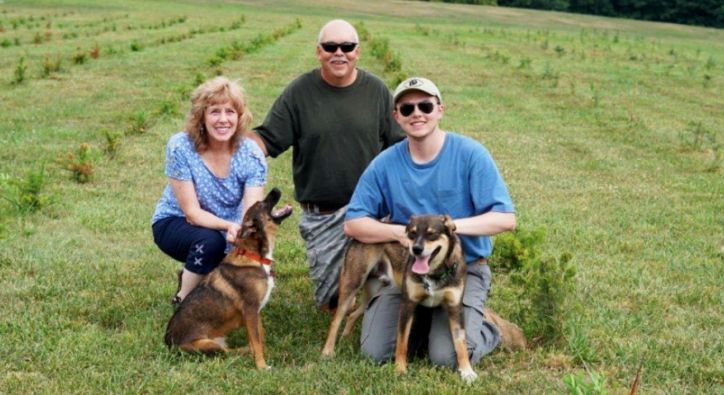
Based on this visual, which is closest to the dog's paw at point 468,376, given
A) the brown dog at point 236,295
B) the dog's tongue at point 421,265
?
the dog's tongue at point 421,265

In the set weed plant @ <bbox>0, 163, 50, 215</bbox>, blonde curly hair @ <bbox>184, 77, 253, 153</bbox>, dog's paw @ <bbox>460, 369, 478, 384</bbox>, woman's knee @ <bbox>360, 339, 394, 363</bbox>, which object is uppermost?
blonde curly hair @ <bbox>184, 77, 253, 153</bbox>

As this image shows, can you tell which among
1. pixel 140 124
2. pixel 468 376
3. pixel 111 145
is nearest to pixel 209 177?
pixel 468 376

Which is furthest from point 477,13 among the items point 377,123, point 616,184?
point 377,123

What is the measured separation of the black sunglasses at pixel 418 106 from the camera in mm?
5430

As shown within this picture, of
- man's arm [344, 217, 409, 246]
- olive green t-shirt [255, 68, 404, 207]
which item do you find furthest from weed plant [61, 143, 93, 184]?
man's arm [344, 217, 409, 246]

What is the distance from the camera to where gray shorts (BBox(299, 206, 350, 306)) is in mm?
6812

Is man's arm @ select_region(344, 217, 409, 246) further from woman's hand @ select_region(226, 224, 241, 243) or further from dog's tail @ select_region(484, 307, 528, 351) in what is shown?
dog's tail @ select_region(484, 307, 528, 351)

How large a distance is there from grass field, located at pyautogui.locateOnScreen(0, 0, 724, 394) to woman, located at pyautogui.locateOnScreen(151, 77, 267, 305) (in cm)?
61

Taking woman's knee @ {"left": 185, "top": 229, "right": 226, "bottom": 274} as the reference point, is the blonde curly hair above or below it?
above

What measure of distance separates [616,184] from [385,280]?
7.04 m

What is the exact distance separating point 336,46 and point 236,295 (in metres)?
2.00

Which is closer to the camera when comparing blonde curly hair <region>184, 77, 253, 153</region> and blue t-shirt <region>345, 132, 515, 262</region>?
blue t-shirt <region>345, 132, 515, 262</region>

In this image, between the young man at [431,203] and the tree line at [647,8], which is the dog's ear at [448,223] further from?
the tree line at [647,8]

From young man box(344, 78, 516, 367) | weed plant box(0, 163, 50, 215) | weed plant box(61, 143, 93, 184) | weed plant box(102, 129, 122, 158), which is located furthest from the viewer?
weed plant box(102, 129, 122, 158)
